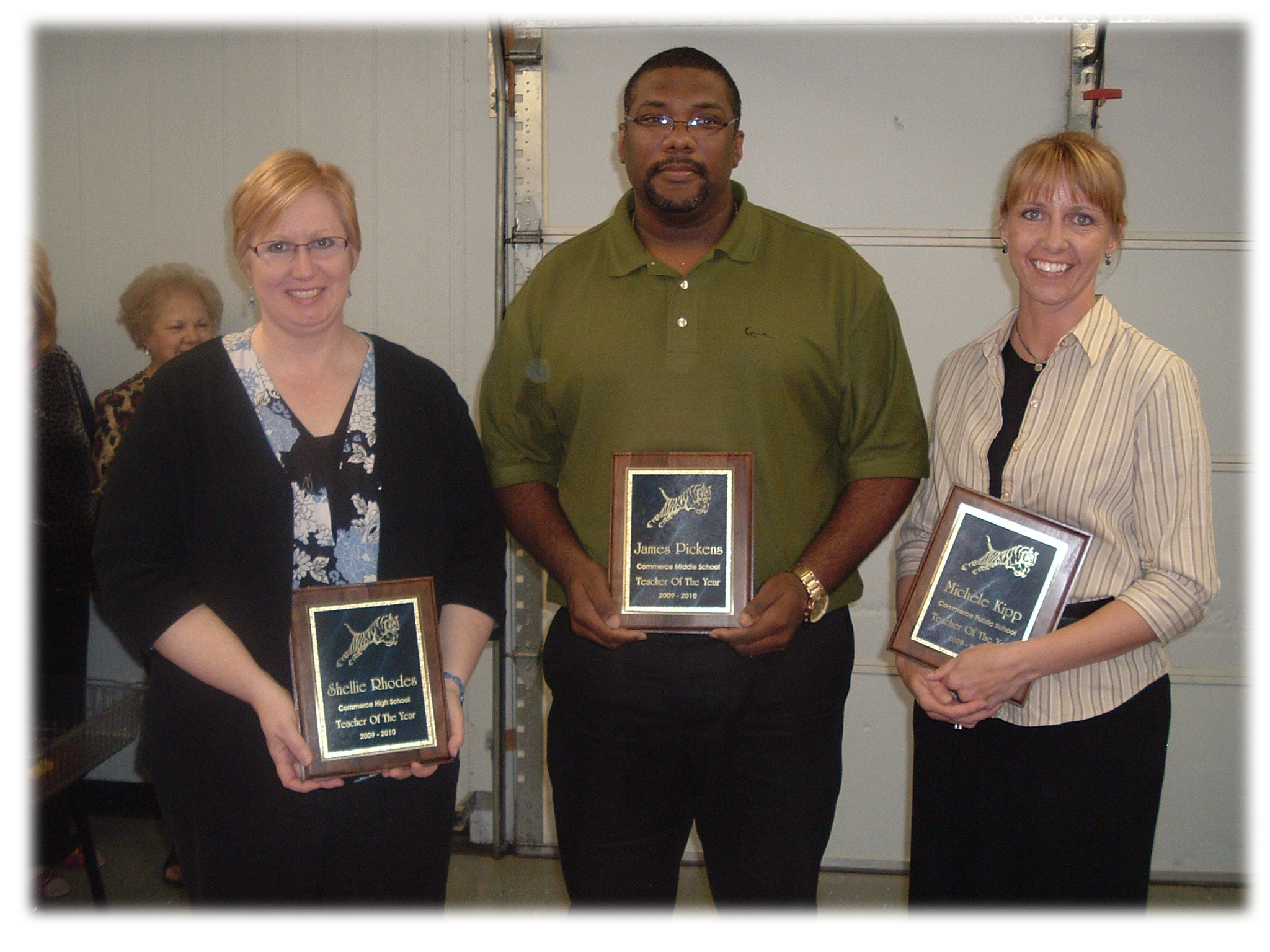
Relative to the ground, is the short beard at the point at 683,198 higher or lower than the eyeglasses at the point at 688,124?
lower

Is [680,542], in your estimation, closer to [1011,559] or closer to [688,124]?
[1011,559]

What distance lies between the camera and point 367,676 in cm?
166

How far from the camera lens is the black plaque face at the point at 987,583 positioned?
1.73 metres

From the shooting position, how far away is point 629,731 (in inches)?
78.4

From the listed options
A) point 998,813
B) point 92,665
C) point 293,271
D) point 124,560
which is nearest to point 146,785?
point 92,665

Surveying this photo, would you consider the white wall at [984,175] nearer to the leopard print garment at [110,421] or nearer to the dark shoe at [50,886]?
the leopard print garment at [110,421]

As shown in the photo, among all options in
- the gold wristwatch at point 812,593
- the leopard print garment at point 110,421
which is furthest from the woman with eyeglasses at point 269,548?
the leopard print garment at point 110,421

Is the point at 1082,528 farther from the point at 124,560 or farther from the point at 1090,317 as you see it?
the point at 124,560

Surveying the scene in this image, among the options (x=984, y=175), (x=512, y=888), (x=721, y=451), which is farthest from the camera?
(x=512, y=888)

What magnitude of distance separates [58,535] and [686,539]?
2.53 m

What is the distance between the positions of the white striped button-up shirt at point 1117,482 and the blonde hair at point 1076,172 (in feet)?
0.65

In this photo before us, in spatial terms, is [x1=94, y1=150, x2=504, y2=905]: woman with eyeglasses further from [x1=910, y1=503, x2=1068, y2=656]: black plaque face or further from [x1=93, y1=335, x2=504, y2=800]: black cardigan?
[x1=910, y1=503, x2=1068, y2=656]: black plaque face

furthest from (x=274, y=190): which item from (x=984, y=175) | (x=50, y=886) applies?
(x=50, y=886)

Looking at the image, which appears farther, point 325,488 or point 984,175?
point 984,175
